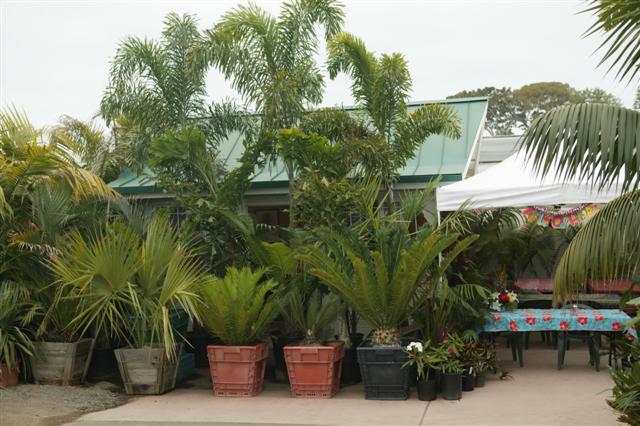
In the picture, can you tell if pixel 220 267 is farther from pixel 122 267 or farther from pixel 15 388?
pixel 15 388

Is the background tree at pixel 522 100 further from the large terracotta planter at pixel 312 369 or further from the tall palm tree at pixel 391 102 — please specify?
the large terracotta planter at pixel 312 369

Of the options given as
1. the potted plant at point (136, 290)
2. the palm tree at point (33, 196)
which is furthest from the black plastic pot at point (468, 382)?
the palm tree at point (33, 196)

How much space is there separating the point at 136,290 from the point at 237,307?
3.92 ft

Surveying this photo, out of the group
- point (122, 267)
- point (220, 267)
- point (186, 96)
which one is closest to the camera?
point (122, 267)

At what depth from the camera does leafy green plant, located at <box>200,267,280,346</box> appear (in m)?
8.75

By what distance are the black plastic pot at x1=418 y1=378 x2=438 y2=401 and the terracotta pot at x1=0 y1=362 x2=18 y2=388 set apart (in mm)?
4629

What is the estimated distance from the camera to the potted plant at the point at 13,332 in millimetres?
8922

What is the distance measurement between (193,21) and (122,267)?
393 centimetres

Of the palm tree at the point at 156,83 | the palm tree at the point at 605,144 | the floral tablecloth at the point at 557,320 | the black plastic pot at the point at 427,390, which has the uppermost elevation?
the palm tree at the point at 156,83

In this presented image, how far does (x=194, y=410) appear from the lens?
830 cm

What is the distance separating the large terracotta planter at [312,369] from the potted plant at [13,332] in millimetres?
3029

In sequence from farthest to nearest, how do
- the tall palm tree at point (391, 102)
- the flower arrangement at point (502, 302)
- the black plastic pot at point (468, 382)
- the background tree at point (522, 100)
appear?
the background tree at point (522, 100) → the tall palm tree at point (391, 102) → the flower arrangement at point (502, 302) → the black plastic pot at point (468, 382)

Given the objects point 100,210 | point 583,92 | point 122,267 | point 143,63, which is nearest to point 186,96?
point 143,63

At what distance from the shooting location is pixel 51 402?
8453 millimetres
